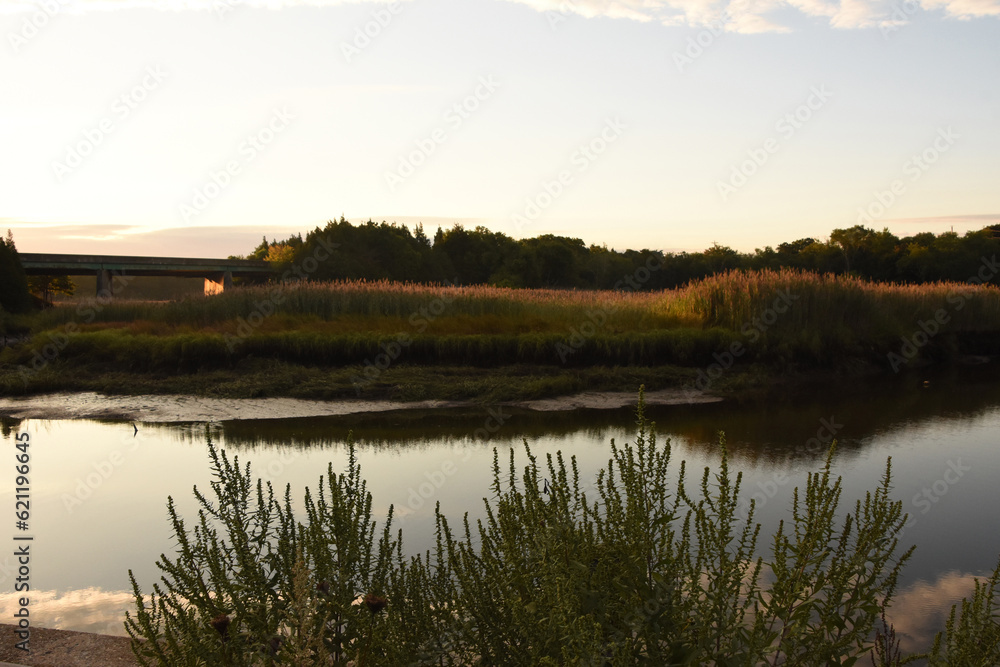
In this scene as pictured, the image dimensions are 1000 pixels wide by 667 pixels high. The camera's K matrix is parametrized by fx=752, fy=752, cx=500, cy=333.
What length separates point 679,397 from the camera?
40.5 ft

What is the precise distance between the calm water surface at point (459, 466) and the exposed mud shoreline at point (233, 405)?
51 cm

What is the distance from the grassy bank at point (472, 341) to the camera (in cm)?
1330

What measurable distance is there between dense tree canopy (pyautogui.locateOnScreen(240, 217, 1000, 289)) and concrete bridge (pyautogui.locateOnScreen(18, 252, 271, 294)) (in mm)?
3752

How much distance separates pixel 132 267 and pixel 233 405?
44.2 metres

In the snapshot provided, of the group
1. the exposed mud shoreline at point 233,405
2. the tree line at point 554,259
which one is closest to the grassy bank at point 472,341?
the exposed mud shoreline at point 233,405

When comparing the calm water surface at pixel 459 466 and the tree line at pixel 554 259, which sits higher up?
the tree line at pixel 554 259

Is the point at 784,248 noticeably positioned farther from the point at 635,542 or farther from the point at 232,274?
the point at 635,542

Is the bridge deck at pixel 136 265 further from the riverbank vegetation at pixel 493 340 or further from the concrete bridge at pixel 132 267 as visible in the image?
the riverbank vegetation at pixel 493 340

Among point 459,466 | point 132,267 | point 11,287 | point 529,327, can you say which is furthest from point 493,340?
point 132,267

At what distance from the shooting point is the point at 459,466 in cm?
770

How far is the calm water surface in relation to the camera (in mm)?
4867

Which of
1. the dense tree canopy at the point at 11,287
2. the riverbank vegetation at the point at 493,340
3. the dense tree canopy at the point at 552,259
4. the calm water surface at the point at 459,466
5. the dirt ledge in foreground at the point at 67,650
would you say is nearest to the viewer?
the dirt ledge in foreground at the point at 67,650

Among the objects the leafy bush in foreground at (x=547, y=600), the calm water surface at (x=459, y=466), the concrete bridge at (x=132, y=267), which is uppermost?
the concrete bridge at (x=132, y=267)

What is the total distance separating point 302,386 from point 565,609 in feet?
36.8
